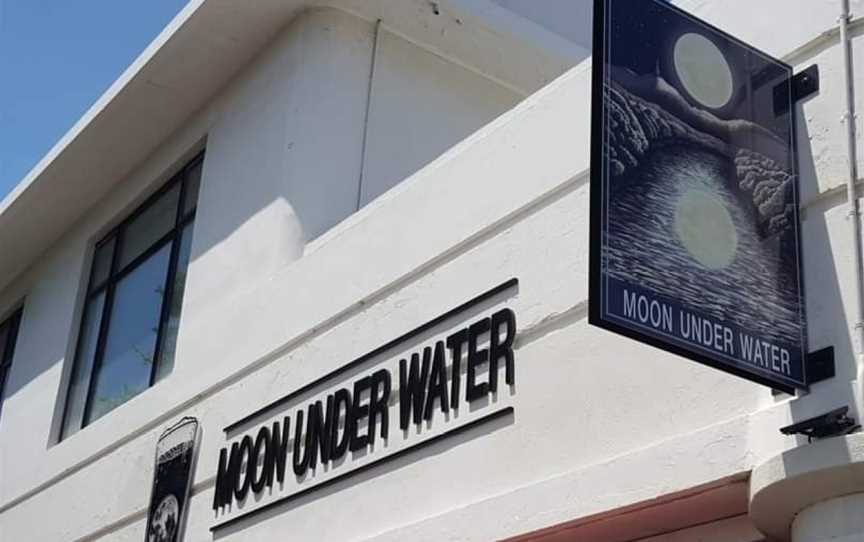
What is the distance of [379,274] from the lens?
24.6 ft

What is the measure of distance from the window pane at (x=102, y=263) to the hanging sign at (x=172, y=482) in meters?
3.00

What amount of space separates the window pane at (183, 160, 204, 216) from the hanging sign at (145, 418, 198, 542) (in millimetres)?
2114

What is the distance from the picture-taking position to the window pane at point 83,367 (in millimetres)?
11320

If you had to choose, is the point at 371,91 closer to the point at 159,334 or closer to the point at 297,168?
the point at 297,168

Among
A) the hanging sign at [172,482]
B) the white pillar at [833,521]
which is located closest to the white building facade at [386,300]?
the white pillar at [833,521]

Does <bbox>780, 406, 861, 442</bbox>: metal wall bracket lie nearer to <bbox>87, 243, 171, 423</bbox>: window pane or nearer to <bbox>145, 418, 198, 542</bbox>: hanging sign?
<bbox>145, 418, 198, 542</bbox>: hanging sign

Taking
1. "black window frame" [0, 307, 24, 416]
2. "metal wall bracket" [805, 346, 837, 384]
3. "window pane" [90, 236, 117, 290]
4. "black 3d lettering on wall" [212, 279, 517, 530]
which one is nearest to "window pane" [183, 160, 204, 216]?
"window pane" [90, 236, 117, 290]

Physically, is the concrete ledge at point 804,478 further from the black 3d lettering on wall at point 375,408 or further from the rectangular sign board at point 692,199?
the black 3d lettering on wall at point 375,408

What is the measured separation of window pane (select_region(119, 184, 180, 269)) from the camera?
10.9 m

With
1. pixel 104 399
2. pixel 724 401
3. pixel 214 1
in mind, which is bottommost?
pixel 724 401

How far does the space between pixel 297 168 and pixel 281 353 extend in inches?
57.8

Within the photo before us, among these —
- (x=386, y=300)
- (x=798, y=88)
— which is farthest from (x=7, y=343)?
(x=798, y=88)

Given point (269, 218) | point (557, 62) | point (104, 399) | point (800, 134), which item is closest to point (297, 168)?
point (269, 218)

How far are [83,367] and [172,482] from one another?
306cm
